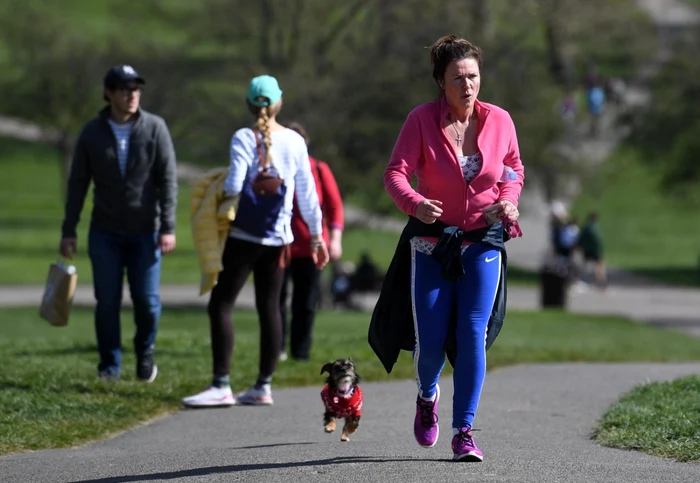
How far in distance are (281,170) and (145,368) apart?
6.44ft

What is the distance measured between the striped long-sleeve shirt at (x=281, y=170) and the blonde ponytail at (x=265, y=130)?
0.03m

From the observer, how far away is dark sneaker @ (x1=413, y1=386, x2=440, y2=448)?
655 cm

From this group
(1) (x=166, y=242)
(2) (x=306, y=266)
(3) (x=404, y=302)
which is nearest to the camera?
(3) (x=404, y=302)

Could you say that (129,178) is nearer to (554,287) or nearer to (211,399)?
(211,399)

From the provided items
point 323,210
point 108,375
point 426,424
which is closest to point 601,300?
point 323,210

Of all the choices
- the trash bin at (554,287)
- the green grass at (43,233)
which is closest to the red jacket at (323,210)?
the green grass at (43,233)

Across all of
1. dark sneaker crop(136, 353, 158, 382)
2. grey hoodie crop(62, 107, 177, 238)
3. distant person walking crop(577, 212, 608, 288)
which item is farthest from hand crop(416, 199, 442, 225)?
distant person walking crop(577, 212, 608, 288)

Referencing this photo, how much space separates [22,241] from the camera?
4566 centimetres

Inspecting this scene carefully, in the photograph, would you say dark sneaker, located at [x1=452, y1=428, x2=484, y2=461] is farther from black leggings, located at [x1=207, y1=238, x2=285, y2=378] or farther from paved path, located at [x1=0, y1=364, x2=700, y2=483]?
black leggings, located at [x1=207, y1=238, x2=285, y2=378]

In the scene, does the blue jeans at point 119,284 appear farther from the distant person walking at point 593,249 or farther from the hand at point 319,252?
the distant person walking at point 593,249

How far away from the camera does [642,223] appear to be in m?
→ 55.5

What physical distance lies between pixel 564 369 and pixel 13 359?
4541 mm

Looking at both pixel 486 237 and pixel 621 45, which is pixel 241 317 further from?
pixel 621 45

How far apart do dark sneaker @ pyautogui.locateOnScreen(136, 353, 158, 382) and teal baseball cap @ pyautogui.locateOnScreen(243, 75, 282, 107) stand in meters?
2.13
